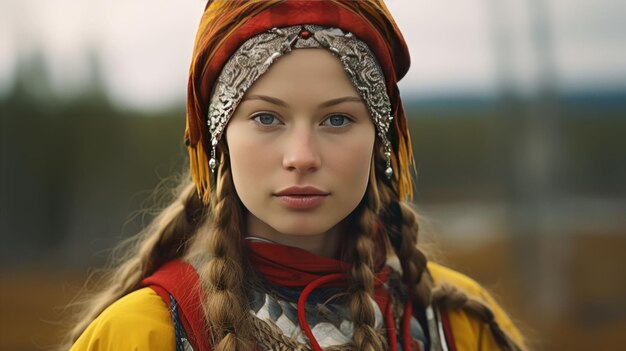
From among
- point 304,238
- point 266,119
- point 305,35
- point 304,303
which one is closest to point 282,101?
point 266,119

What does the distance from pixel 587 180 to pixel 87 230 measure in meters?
7.90

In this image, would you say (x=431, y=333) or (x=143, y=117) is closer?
(x=431, y=333)

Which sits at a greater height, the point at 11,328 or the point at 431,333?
the point at 431,333

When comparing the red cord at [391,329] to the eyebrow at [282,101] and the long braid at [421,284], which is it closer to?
the long braid at [421,284]

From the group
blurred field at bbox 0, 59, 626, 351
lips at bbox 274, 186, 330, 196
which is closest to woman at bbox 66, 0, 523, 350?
lips at bbox 274, 186, 330, 196

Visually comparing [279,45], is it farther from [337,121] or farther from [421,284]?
[421,284]

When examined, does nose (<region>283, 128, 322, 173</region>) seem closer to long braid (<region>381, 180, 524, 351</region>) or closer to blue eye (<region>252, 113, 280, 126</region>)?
blue eye (<region>252, 113, 280, 126</region>)

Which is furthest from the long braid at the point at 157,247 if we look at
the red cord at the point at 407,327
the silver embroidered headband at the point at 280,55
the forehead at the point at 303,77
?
the red cord at the point at 407,327

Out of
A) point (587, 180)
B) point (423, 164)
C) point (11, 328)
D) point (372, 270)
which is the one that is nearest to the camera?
point (372, 270)

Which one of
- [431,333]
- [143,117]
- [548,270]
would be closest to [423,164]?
[143,117]

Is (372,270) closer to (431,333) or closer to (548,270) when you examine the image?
(431,333)

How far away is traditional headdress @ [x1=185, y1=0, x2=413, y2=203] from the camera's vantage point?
193 cm

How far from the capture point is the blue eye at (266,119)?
191 cm

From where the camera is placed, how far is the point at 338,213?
1975 millimetres
